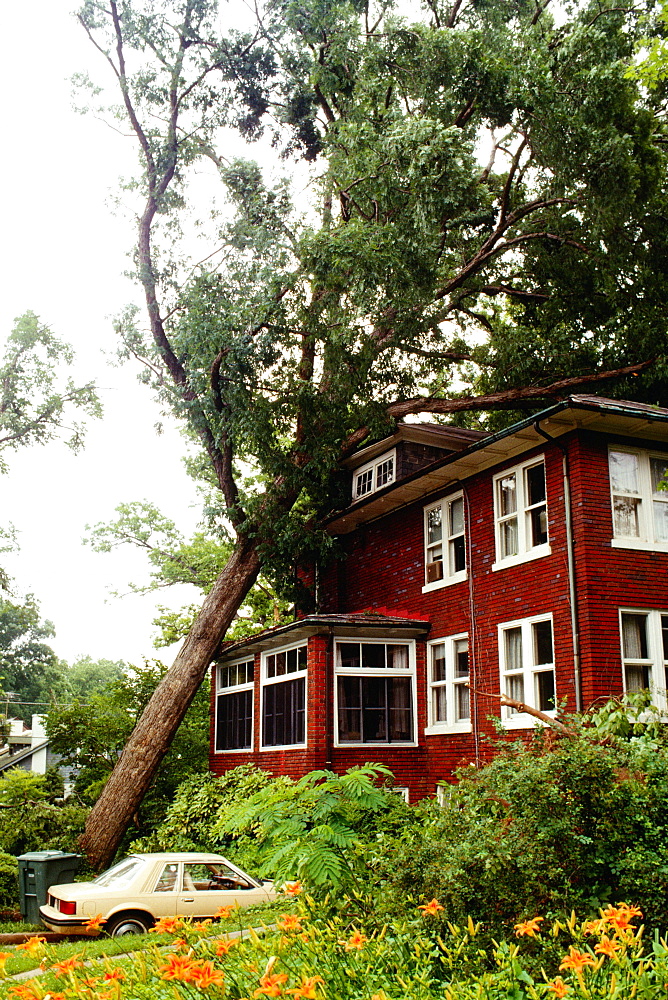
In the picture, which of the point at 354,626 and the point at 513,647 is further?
the point at 354,626

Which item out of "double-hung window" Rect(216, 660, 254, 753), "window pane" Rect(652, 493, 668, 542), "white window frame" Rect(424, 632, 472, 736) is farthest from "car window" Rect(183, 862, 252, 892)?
"window pane" Rect(652, 493, 668, 542)

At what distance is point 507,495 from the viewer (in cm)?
1900

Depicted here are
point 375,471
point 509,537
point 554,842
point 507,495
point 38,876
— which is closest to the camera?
point 554,842

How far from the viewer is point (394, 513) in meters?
23.4

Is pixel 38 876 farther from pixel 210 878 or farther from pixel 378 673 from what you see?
pixel 378 673

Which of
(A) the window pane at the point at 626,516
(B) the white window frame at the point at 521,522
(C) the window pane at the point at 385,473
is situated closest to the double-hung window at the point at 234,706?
(C) the window pane at the point at 385,473

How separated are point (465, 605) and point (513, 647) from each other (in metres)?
1.84

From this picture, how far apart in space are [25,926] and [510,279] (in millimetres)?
20452

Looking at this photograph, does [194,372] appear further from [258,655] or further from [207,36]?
[207,36]

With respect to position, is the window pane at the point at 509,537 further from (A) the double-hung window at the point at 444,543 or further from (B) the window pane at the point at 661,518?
(B) the window pane at the point at 661,518

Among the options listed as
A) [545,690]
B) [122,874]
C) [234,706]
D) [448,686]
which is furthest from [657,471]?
[234,706]

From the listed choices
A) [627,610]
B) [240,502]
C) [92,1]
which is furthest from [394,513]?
[92,1]

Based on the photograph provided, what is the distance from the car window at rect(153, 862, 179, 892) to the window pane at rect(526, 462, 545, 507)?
9.46m

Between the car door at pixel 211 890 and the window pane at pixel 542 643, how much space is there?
22.4ft
